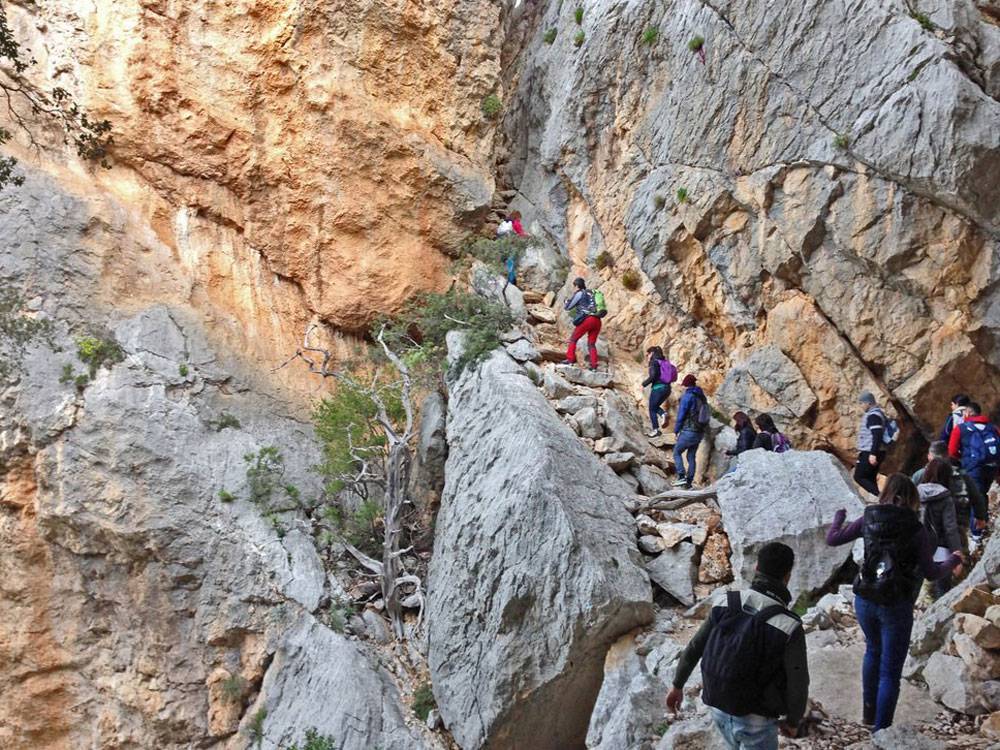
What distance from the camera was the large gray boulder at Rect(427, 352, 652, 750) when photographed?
406 inches

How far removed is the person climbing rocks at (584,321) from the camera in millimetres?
15047

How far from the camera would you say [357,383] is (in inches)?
615

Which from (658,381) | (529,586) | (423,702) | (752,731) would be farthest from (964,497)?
(423,702)

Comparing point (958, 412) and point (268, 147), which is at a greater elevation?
point (268, 147)

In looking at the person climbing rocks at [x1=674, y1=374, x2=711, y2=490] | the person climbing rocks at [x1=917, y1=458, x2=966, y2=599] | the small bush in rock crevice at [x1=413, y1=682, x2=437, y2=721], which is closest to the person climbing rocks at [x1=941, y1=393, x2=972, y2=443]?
the person climbing rocks at [x1=917, y1=458, x2=966, y2=599]

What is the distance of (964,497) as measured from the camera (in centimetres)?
902

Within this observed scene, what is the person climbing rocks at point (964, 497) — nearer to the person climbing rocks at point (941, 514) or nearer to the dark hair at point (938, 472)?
the dark hair at point (938, 472)

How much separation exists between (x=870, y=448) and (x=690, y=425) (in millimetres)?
2603

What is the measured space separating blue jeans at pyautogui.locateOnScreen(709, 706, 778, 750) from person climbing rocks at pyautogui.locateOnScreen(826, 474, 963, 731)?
5.45ft

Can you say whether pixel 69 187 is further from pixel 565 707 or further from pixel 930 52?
pixel 930 52

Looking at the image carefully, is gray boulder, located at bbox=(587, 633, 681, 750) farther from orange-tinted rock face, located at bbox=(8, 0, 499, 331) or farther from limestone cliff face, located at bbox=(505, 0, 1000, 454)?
orange-tinted rock face, located at bbox=(8, 0, 499, 331)

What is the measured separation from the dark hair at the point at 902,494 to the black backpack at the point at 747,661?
171 centimetres

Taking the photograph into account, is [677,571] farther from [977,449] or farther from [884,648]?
[884,648]

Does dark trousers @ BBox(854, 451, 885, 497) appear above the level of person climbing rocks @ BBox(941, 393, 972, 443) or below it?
below
